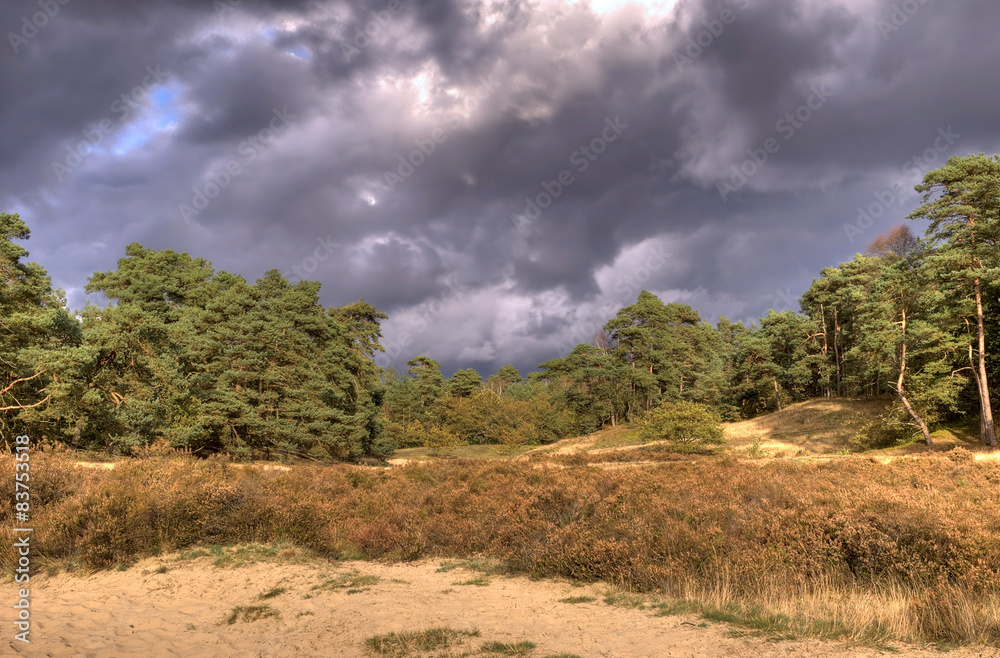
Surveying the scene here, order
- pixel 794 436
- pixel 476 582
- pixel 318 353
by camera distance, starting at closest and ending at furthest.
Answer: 1. pixel 476 582
2. pixel 318 353
3. pixel 794 436

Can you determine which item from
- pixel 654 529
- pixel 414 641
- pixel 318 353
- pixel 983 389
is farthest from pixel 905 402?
pixel 318 353

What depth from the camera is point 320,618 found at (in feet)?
23.3

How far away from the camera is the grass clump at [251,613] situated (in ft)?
23.5

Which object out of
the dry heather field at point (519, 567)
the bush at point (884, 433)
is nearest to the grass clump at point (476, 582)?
the dry heather field at point (519, 567)

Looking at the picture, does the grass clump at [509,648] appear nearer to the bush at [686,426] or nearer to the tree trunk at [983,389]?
the bush at [686,426]

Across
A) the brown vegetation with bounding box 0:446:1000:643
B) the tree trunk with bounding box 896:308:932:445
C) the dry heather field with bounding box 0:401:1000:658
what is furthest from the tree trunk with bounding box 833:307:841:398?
the dry heather field with bounding box 0:401:1000:658

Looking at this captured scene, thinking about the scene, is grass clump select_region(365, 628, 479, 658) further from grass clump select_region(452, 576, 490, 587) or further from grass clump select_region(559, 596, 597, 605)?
grass clump select_region(452, 576, 490, 587)

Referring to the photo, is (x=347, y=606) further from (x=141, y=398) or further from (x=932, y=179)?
(x=932, y=179)

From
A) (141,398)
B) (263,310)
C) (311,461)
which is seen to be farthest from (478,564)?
(263,310)

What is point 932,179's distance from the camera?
2711 cm

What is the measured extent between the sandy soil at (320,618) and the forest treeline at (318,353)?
1656cm

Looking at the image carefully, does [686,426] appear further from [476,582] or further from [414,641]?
[414,641]

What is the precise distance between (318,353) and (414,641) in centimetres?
3678

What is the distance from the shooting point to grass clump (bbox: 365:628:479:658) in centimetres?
602
